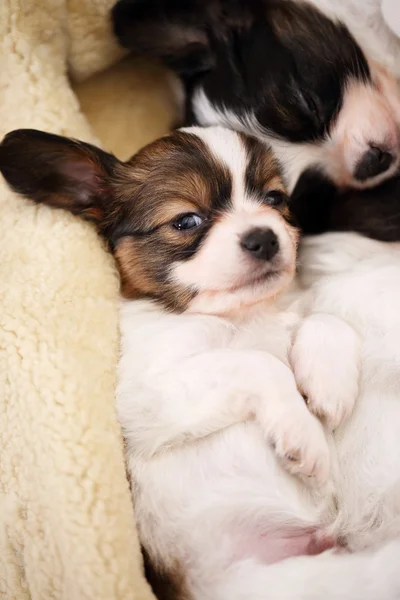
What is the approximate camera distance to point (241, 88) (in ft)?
5.91

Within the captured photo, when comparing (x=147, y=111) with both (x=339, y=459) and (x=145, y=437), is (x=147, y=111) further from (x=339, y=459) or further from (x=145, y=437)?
(x=339, y=459)

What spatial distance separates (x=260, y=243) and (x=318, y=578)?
0.75m

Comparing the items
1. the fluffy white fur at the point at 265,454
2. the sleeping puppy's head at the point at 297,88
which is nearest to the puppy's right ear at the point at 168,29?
the sleeping puppy's head at the point at 297,88

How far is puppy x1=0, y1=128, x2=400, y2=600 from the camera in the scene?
1397 mm

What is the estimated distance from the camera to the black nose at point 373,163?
177cm

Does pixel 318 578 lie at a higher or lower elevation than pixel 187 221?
lower

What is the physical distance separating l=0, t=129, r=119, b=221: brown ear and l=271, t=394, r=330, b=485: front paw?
788 mm

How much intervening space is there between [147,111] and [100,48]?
10.0 inches

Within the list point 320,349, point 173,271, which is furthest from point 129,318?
point 320,349

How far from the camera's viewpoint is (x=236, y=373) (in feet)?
4.78

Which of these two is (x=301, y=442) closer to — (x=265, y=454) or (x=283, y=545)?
(x=265, y=454)

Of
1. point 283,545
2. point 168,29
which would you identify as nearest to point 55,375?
point 283,545

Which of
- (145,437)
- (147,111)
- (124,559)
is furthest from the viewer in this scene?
(147,111)

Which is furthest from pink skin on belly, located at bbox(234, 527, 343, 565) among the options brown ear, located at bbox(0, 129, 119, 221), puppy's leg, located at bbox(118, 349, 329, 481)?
brown ear, located at bbox(0, 129, 119, 221)
